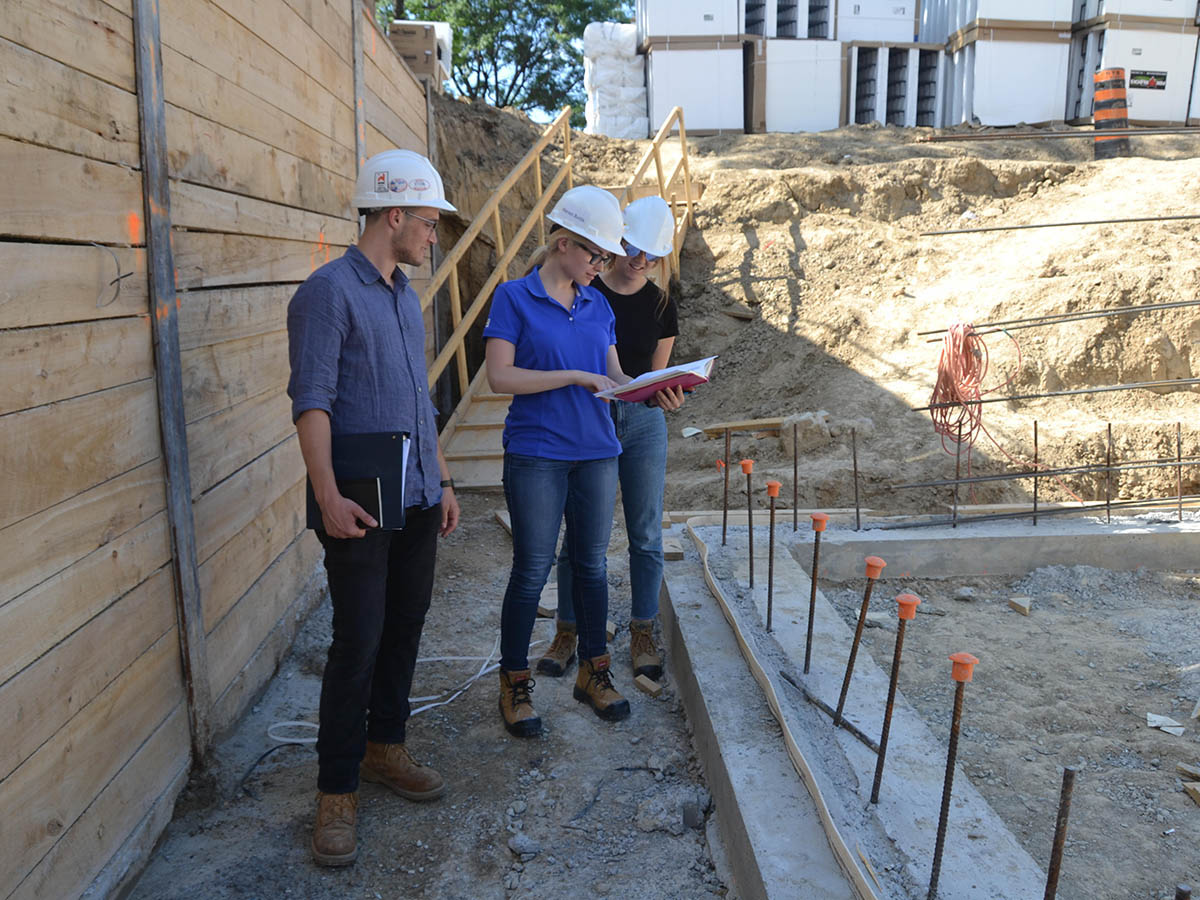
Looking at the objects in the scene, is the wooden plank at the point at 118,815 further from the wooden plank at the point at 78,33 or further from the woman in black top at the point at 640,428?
the wooden plank at the point at 78,33

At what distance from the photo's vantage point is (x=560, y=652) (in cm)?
379

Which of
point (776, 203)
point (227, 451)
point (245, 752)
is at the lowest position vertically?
point (245, 752)

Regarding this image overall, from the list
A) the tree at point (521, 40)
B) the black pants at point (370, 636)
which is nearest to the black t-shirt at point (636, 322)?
the black pants at point (370, 636)

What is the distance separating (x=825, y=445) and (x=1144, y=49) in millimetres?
12267

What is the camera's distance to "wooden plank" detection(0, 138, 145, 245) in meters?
1.90

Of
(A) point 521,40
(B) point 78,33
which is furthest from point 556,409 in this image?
(A) point 521,40

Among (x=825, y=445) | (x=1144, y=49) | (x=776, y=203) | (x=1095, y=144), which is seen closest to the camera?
(x=825, y=445)

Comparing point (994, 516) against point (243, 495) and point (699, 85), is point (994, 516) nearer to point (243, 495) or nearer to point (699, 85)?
point (243, 495)

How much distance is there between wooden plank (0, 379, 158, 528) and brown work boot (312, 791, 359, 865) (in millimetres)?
1097

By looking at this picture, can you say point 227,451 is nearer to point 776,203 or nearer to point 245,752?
point 245,752

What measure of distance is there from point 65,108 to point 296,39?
2.26 m

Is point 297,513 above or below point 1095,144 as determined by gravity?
below

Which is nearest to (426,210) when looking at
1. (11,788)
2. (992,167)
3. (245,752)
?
(11,788)

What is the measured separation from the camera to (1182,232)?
842 centimetres
